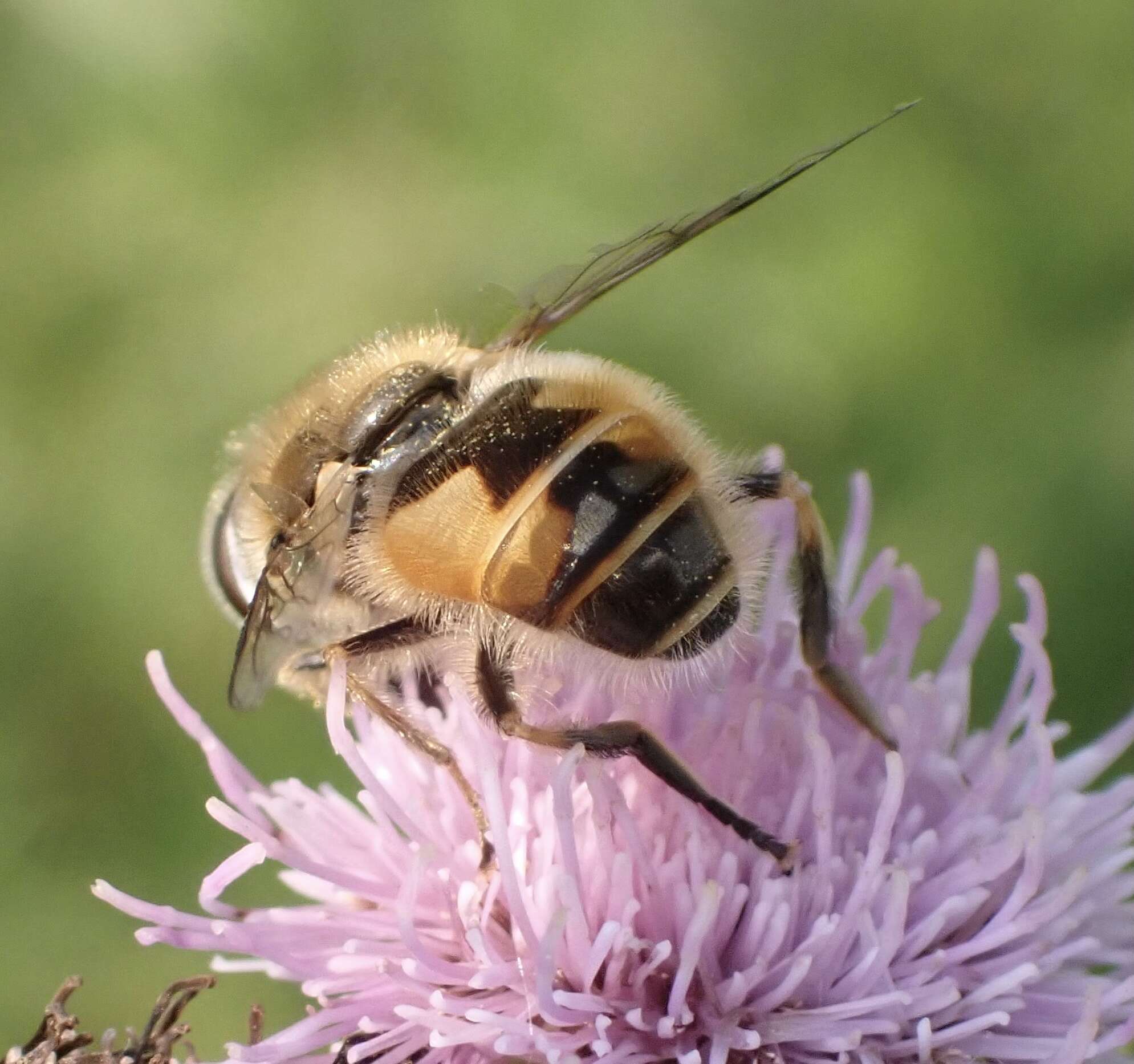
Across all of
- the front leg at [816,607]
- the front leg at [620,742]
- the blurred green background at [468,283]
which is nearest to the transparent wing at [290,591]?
the front leg at [620,742]

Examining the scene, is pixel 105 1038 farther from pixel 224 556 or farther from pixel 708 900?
pixel 708 900

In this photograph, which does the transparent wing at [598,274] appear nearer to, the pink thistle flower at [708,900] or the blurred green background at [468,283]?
the pink thistle flower at [708,900]

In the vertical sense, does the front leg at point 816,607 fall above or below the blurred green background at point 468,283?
below

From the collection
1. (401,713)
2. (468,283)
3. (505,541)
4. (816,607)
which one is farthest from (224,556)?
(468,283)

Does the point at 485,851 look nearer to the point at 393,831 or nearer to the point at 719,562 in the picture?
the point at 393,831

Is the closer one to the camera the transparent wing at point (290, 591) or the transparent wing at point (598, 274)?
the transparent wing at point (290, 591)

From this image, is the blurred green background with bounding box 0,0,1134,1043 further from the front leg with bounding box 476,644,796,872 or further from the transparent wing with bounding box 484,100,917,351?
the front leg with bounding box 476,644,796,872
